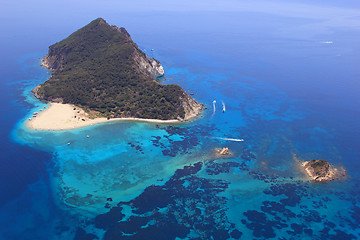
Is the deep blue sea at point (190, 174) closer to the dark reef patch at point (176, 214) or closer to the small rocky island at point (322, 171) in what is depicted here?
the dark reef patch at point (176, 214)

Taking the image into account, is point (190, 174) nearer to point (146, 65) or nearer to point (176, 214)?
point (176, 214)

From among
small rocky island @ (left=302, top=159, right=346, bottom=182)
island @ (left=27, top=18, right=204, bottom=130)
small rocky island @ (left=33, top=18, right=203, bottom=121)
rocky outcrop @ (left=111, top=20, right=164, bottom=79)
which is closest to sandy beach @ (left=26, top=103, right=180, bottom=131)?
island @ (left=27, top=18, right=204, bottom=130)

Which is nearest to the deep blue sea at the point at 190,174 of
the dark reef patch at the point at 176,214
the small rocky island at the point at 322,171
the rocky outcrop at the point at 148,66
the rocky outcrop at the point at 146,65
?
the dark reef patch at the point at 176,214

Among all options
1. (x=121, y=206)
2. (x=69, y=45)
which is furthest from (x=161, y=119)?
(x=69, y=45)

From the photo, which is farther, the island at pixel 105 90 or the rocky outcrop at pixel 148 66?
the rocky outcrop at pixel 148 66

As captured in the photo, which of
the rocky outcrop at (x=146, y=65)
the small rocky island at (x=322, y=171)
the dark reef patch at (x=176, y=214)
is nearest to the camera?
the dark reef patch at (x=176, y=214)

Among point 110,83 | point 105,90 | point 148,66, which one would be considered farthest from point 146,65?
point 105,90
